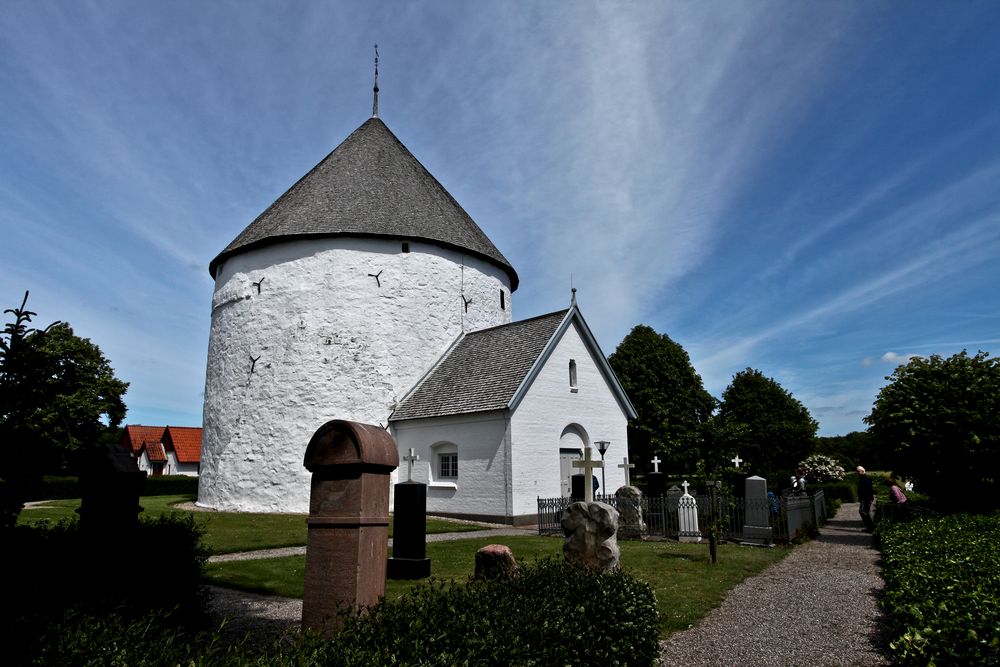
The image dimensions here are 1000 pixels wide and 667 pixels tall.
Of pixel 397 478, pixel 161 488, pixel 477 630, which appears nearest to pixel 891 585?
pixel 477 630

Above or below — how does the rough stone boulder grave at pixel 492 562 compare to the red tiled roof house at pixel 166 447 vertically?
below

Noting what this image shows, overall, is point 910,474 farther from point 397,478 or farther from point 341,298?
point 341,298

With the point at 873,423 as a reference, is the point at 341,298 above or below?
above

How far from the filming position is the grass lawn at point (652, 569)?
834cm

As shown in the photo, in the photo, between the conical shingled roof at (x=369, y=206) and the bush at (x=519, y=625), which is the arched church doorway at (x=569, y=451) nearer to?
the conical shingled roof at (x=369, y=206)

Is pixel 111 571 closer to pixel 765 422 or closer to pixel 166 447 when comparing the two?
pixel 765 422

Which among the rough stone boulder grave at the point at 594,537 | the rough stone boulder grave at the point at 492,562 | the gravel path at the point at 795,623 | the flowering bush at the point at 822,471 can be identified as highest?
the flowering bush at the point at 822,471

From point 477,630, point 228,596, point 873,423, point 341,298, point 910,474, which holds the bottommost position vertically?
point 228,596

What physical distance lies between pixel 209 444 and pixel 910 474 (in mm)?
22019

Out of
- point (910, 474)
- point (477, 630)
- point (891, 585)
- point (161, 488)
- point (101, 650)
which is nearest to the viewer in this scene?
point (101, 650)

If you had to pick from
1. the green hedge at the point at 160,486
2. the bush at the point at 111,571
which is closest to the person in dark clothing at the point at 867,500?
the bush at the point at 111,571

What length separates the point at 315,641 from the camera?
11.5ft

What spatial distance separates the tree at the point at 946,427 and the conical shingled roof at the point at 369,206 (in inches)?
579

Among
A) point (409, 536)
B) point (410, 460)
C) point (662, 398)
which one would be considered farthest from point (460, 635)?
point (662, 398)
